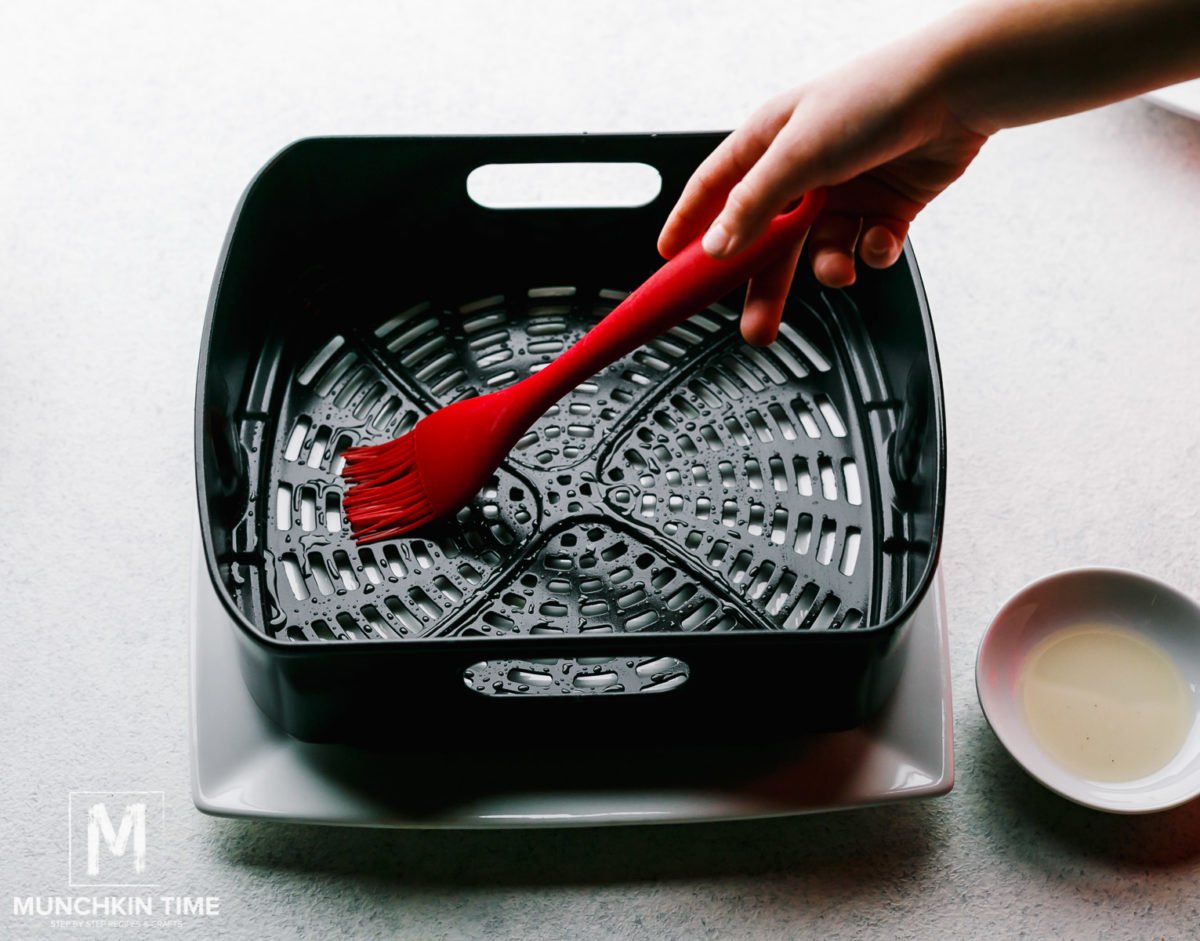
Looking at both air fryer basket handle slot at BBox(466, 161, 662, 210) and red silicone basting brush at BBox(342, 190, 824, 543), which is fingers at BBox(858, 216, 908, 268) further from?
air fryer basket handle slot at BBox(466, 161, 662, 210)

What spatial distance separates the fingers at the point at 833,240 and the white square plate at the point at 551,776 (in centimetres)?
20

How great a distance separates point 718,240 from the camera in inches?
20.8

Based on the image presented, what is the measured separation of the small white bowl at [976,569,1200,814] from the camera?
1.89 ft

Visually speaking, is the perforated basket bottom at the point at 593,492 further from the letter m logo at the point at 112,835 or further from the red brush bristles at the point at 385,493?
the letter m logo at the point at 112,835

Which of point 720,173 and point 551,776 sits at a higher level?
point 720,173

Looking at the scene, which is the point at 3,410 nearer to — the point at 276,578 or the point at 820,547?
the point at 276,578

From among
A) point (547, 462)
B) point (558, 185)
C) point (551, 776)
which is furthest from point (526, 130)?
point (551, 776)

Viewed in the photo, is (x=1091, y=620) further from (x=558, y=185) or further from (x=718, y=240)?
(x=558, y=185)

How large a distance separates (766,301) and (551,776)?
0.76 ft

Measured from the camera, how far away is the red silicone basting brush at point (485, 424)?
0.56 metres

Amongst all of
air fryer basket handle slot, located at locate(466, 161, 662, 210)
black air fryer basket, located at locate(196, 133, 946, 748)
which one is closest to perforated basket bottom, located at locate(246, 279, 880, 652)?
black air fryer basket, located at locate(196, 133, 946, 748)

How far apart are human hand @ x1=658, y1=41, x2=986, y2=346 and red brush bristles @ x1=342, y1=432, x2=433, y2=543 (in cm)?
16

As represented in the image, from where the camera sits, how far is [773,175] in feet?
1.65

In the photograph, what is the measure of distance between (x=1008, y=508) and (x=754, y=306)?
0.63ft
